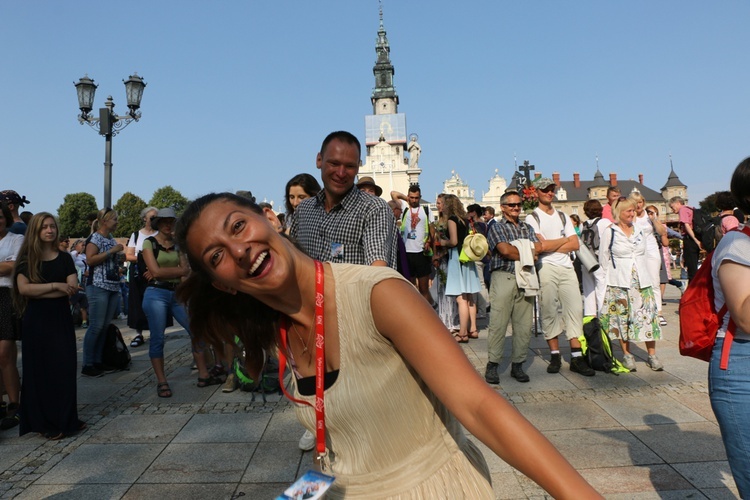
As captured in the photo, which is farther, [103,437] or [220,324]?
[103,437]

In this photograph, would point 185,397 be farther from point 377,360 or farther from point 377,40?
point 377,40

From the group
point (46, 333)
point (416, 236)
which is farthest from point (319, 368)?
point (416, 236)

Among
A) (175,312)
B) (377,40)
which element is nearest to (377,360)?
(175,312)

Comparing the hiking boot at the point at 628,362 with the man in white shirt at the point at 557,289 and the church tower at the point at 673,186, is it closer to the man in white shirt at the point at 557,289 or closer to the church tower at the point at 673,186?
the man in white shirt at the point at 557,289

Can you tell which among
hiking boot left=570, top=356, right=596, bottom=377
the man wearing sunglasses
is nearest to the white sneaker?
the man wearing sunglasses

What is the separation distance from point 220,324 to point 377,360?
704mm

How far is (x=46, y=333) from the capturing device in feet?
17.7

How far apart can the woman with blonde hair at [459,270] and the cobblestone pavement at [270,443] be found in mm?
2186

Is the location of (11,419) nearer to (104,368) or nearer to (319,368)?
(104,368)

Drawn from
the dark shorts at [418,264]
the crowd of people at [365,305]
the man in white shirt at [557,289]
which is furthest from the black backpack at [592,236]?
the dark shorts at [418,264]

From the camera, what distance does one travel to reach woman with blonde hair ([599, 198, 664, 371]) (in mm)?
6848

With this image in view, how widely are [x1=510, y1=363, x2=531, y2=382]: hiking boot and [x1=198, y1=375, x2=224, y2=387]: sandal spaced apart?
11.1 ft

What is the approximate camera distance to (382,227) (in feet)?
13.7

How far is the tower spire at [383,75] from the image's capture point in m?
116
